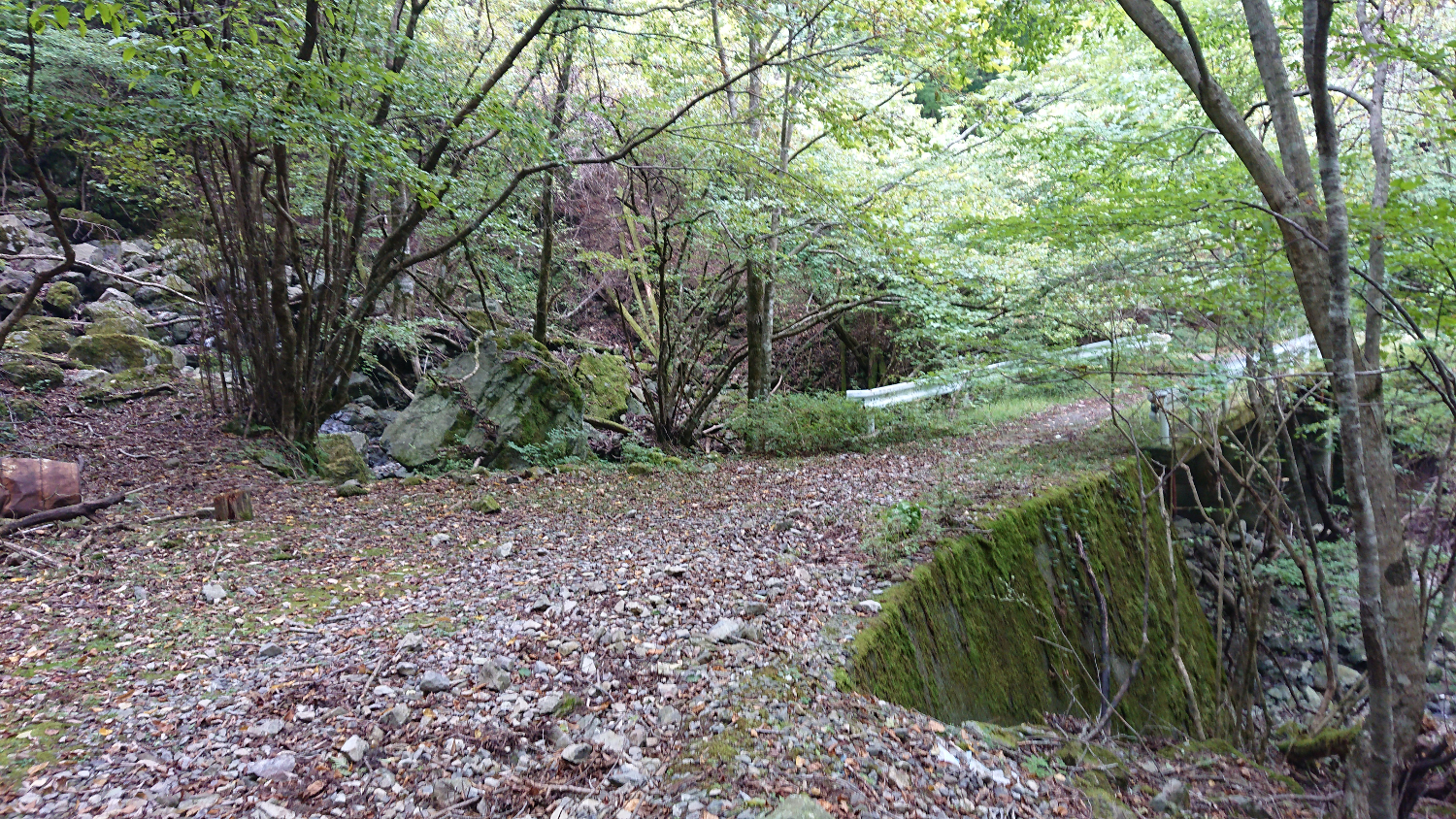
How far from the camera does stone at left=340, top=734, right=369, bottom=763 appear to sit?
2703 mm

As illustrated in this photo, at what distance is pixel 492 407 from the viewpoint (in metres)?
9.86

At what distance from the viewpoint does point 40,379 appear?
966 centimetres

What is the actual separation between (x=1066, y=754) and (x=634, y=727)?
2225 mm

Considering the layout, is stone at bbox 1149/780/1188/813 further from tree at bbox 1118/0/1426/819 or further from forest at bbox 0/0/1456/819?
tree at bbox 1118/0/1426/819

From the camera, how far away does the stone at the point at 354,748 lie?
270cm

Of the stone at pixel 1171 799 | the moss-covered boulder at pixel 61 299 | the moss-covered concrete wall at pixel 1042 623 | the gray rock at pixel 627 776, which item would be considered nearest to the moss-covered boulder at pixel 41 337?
the moss-covered boulder at pixel 61 299

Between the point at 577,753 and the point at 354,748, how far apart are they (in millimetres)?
787

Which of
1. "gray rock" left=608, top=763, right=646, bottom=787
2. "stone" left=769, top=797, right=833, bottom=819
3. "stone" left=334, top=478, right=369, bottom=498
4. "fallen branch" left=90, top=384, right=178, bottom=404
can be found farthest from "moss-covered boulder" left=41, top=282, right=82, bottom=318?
"stone" left=769, top=797, right=833, bottom=819

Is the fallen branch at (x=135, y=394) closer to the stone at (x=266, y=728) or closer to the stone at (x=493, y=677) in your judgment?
the stone at (x=266, y=728)

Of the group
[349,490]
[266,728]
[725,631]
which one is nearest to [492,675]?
[266,728]

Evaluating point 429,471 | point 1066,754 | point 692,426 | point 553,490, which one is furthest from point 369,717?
point 692,426

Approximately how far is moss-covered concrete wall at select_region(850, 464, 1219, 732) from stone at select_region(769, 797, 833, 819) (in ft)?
3.60

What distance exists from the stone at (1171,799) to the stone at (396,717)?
3.39m

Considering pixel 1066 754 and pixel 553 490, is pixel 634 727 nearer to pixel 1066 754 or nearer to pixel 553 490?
pixel 1066 754
